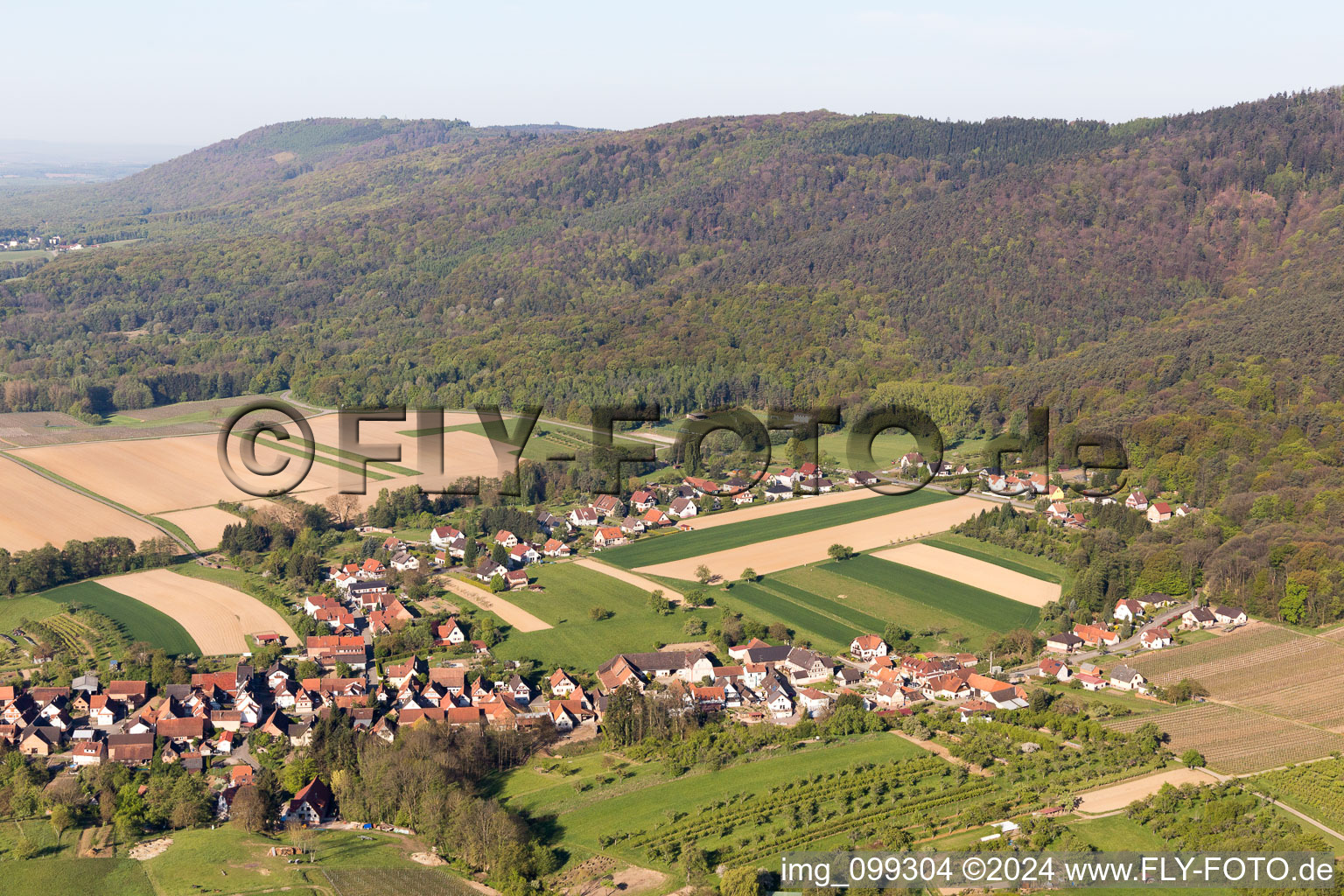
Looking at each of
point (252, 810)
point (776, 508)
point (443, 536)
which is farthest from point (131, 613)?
point (776, 508)

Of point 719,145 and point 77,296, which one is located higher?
point 719,145

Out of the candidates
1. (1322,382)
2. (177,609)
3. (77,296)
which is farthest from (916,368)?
(77,296)

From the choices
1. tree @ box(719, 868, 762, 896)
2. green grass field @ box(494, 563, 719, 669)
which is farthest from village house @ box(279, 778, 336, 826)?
tree @ box(719, 868, 762, 896)

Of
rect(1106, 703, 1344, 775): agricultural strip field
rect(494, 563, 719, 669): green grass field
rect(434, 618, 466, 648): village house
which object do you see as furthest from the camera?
rect(434, 618, 466, 648): village house

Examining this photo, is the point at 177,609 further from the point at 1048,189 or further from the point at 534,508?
the point at 1048,189

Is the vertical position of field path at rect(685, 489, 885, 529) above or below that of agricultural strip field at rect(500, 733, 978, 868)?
above

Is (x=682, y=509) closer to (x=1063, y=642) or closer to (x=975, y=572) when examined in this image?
(x=975, y=572)

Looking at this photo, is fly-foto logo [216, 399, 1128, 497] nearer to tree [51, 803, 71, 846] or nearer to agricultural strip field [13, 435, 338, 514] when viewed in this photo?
agricultural strip field [13, 435, 338, 514]
